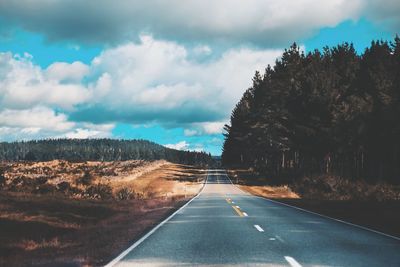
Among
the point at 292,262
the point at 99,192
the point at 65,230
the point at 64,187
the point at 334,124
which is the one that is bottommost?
the point at 65,230

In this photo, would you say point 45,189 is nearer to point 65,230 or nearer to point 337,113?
point 65,230

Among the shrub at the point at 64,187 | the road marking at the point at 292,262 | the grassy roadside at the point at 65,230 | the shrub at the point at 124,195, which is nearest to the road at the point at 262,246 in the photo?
the road marking at the point at 292,262

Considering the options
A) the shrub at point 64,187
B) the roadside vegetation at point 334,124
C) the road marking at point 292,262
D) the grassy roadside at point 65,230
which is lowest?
the grassy roadside at point 65,230

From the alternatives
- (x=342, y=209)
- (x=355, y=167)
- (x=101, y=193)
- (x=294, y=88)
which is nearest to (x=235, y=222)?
(x=342, y=209)

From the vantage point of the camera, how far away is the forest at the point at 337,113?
49.8m

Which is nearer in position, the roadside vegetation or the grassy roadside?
the grassy roadside

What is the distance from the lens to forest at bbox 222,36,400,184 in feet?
164

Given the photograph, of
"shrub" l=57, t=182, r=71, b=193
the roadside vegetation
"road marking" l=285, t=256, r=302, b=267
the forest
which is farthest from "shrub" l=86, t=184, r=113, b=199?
"road marking" l=285, t=256, r=302, b=267

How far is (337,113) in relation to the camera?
51500mm

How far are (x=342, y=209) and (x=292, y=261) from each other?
16932 millimetres

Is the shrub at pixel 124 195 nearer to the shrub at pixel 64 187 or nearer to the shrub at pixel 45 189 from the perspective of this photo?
the shrub at pixel 64 187

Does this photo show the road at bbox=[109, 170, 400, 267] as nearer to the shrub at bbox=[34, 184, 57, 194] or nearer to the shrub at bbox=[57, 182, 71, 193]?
the shrub at bbox=[34, 184, 57, 194]

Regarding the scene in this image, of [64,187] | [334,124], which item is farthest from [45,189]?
[334,124]

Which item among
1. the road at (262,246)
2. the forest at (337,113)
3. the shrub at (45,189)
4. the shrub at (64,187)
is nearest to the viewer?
the road at (262,246)
